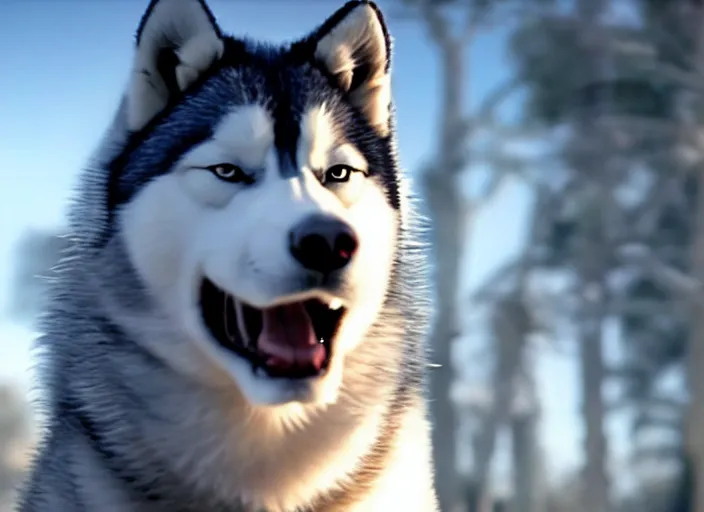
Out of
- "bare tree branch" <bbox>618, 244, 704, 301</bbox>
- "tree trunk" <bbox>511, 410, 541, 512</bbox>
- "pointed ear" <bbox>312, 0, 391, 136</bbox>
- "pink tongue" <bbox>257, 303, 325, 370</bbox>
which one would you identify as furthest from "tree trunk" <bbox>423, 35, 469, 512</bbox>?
"pink tongue" <bbox>257, 303, 325, 370</bbox>

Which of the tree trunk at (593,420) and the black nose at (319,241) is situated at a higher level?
the black nose at (319,241)

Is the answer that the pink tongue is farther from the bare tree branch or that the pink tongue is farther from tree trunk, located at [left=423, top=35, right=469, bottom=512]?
the bare tree branch

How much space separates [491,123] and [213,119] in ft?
6.92

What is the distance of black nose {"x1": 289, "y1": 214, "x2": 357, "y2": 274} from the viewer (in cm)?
59

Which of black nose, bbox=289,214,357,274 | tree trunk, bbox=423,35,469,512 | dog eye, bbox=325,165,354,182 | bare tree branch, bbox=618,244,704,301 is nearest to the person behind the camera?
black nose, bbox=289,214,357,274

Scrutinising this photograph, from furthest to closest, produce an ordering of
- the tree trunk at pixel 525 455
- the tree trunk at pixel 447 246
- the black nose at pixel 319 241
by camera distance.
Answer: the tree trunk at pixel 525 455 < the tree trunk at pixel 447 246 < the black nose at pixel 319 241

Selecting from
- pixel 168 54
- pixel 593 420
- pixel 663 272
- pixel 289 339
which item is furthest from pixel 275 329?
pixel 663 272

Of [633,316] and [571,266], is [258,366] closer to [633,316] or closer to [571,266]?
[571,266]

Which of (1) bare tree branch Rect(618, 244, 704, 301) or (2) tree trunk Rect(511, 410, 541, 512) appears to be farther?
(1) bare tree branch Rect(618, 244, 704, 301)

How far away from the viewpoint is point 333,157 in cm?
69

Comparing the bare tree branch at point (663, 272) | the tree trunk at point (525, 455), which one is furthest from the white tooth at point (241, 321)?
the bare tree branch at point (663, 272)

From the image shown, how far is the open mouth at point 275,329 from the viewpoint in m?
0.64

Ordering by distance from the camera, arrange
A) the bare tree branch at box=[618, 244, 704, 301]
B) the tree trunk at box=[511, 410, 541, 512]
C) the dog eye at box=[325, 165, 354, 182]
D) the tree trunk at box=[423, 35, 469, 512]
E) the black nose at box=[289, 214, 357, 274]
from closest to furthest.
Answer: the black nose at box=[289, 214, 357, 274] < the dog eye at box=[325, 165, 354, 182] < the tree trunk at box=[423, 35, 469, 512] < the tree trunk at box=[511, 410, 541, 512] < the bare tree branch at box=[618, 244, 704, 301]

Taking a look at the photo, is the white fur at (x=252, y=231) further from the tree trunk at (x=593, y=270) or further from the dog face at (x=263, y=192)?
the tree trunk at (x=593, y=270)
